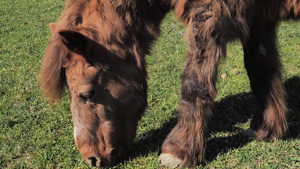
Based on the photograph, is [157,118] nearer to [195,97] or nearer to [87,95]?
[195,97]

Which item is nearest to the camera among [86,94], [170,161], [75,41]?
[75,41]

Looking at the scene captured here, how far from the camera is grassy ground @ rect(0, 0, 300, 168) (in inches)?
119

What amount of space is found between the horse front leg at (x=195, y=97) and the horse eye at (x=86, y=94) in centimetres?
86

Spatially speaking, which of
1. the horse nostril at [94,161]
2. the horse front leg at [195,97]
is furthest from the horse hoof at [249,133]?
the horse nostril at [94,161]

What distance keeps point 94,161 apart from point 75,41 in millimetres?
1235

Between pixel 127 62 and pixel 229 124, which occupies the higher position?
pixel 127 62

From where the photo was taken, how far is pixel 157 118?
3.86 meters

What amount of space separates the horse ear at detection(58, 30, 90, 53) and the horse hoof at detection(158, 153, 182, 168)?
1372 mm

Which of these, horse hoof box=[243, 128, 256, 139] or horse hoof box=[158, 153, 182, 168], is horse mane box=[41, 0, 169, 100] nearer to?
horse hoof box=[158, 153, 182, 168]

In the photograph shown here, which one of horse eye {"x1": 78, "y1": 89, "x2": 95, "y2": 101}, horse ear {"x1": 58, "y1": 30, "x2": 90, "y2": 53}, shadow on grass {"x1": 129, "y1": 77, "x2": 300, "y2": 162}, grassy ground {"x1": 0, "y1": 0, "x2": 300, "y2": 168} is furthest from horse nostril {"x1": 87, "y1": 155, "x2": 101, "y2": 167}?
horse ear {"x1": 58, "y1": 30, "x2": 90, "y2": 53}

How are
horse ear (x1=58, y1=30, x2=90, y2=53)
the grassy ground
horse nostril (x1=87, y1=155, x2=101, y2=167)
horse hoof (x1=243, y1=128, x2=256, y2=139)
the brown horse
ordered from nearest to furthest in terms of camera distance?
horse ear (x1=58, y1=30, x2=90, y2=53)
the brown horse
horse nostril (x1=87, y1=155, x2=101, y2=167)
the grassy ground
horse hoof (x1=243, y1=128, x2=256, y2=139)

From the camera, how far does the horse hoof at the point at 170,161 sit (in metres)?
2.80

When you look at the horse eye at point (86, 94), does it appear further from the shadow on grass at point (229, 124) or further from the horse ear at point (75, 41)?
the shadow on grass at point (229, 124)

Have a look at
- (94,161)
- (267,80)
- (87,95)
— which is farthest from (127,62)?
(267,80)
